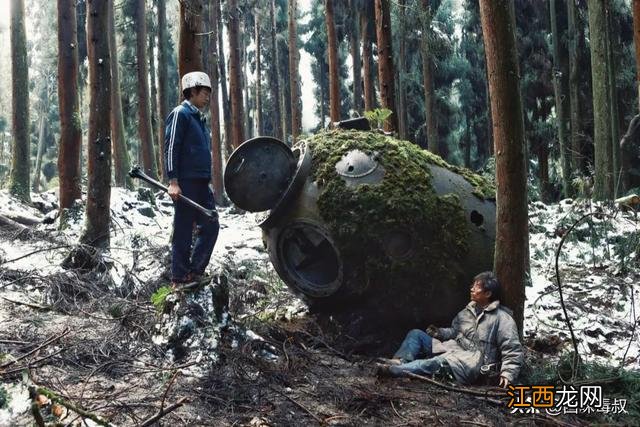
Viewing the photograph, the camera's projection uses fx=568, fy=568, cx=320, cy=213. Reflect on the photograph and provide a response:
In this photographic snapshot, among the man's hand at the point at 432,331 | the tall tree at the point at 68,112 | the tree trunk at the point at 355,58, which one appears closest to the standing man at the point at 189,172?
the man's hand at the point at 432,331

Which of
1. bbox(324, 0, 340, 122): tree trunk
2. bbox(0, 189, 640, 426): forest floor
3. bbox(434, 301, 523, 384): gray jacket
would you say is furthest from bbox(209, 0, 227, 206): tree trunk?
bbox(434, 301, 523, 384): gray jacket

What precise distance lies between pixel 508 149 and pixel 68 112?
29.6 ft

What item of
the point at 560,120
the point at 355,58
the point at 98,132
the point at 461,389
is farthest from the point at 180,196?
the point at 355,58

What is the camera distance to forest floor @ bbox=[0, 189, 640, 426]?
3574 millimetres

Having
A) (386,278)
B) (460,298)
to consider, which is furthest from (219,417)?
(460,298)

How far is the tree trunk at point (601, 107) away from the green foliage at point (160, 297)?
9556 millimetres

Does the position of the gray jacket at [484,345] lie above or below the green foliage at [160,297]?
below

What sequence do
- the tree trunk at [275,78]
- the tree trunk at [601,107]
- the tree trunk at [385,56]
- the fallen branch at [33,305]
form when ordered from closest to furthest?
the fallen branch at [33,305], the tree trunk at [385,56], the tree trunk at [601,107], the tree trunk at [275,78]

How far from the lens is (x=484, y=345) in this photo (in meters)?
5.00

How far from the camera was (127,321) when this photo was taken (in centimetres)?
504

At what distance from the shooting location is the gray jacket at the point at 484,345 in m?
4.79

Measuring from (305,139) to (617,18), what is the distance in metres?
17.6

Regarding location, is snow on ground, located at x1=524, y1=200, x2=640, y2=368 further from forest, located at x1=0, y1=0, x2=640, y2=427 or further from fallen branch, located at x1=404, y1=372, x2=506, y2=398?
fallen branch, located at x1=404, y1=372, x2=506, y2=398

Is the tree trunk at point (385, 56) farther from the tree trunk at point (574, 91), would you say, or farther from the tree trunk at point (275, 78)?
the tree trunk at point (275, 78)
